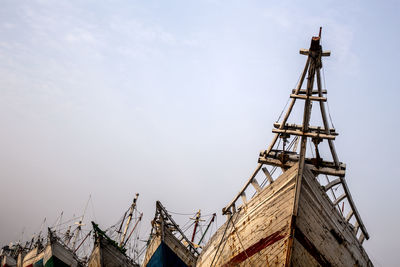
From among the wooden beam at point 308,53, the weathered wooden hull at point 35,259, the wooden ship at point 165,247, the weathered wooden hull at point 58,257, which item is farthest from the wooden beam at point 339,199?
the weathered wooden hull at point 35,259

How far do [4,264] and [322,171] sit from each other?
140ft

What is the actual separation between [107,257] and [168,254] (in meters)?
5.96

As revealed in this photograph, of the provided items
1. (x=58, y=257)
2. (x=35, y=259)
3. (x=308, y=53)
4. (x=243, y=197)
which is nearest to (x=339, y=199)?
(x=243, y=197)

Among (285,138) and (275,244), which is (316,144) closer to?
(285,138)

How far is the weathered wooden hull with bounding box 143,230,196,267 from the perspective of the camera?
1473cm

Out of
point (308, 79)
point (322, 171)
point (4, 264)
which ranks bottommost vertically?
point (322, 171)

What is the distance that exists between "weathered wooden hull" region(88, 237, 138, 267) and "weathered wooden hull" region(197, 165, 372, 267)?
35.5ft

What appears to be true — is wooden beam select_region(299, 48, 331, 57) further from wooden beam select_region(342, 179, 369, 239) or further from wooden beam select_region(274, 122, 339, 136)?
wooden beam select_region(342, 179, 369, 239)

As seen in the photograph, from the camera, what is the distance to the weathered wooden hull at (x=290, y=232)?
832 cm

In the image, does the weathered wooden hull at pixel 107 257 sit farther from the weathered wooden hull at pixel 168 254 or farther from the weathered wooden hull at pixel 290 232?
the weathered wooden hull at pixel 290 232

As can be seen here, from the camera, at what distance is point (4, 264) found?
37875 mm

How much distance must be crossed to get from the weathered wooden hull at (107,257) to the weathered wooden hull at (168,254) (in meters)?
3.53

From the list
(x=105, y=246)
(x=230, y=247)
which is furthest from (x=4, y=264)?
(x=230, y=247)

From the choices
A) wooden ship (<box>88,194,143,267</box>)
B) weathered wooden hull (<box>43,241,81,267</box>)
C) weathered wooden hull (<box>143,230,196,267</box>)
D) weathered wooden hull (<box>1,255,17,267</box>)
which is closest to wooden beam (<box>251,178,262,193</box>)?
weathered wooden hull (<box>143,230,196,267</box>)
